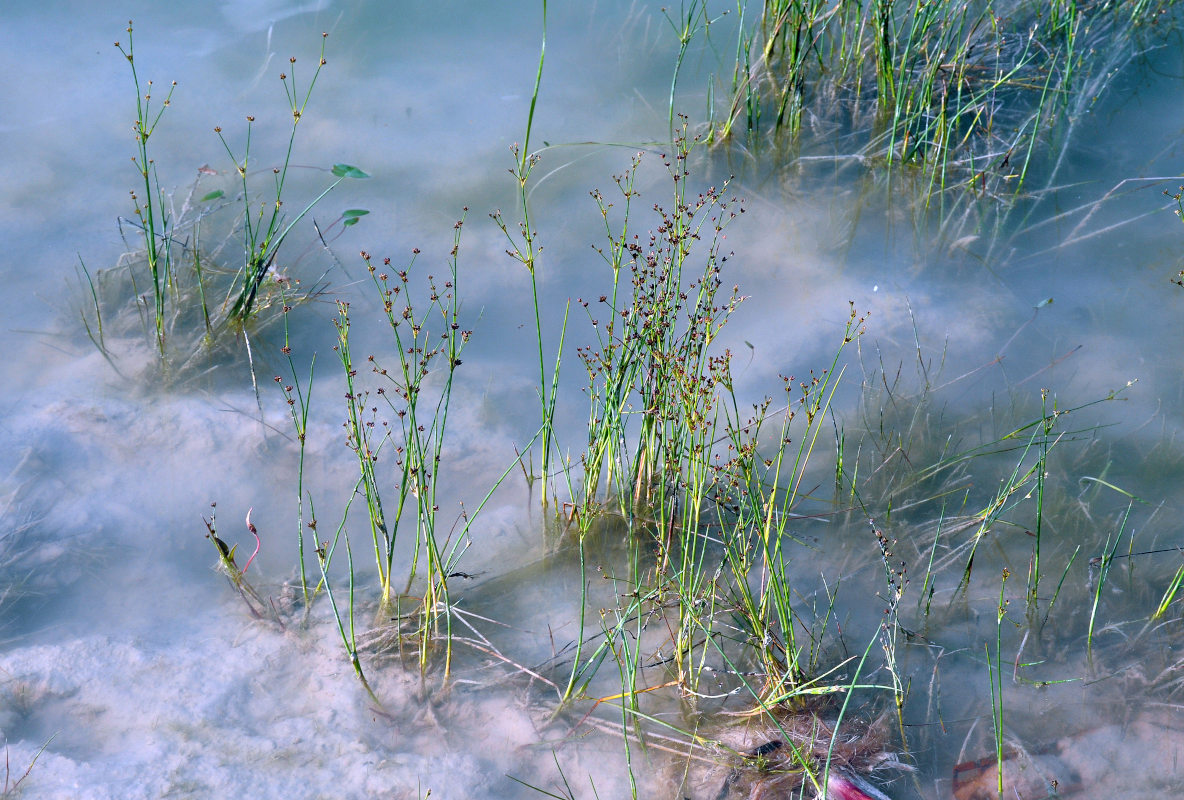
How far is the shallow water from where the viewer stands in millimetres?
1965

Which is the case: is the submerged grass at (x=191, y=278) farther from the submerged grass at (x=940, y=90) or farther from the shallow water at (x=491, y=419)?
the submerged grass at (x=940, y=90)

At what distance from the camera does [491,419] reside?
2.65 metres

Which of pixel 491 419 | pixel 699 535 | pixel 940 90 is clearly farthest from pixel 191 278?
pixel 940 90

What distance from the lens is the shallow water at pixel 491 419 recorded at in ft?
6.45

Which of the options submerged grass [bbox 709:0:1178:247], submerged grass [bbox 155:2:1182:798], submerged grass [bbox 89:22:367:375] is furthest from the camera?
submerged grass [bbox 709:0:1178:247]

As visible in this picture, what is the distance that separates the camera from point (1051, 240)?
318cm

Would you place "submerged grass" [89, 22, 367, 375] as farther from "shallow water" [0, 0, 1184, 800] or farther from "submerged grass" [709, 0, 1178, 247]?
"submerged grass" [709, 0, 1178, 247]

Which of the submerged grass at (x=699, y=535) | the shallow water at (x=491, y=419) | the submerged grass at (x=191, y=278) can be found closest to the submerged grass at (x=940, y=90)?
the shallow water at (x=491, y=419)

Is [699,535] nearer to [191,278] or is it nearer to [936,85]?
[191,278]

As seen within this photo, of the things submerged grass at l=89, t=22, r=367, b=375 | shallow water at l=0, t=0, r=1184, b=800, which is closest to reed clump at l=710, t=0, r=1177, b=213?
shallow water at l=0, t=0, r=1184, b=800

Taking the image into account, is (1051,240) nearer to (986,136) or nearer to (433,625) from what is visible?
(986,136)

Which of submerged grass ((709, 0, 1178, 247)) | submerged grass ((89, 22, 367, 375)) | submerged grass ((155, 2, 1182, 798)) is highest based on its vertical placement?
submerged grass ((709, 0, 1178, 247))

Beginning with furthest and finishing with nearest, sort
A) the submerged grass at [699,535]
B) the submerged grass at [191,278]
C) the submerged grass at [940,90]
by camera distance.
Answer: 1. the submerged grass at [940,90]
2. the submerged grass at [191,278]
3. the submerged grass at [699,535]

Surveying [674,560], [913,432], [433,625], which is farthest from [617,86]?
[433,625]
